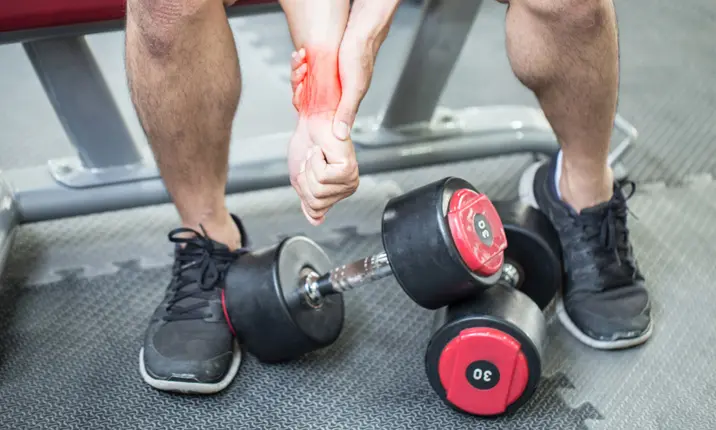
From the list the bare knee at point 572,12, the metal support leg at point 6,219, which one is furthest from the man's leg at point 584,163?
the metal support leg at point 6,219

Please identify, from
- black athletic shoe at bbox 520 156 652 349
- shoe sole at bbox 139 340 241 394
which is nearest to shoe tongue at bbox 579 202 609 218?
black athletic shoe at bbox 520 156 652 349

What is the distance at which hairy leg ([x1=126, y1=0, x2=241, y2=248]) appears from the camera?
2.72ft

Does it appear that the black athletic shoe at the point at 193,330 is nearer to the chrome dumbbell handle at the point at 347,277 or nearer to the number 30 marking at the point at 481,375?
the chrome dumbbell handle at the point at 347,277

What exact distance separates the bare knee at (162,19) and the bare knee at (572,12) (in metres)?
0.39

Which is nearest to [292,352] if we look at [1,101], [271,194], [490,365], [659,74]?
[490,365]

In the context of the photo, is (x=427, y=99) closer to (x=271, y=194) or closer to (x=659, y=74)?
(x=271, y=194)

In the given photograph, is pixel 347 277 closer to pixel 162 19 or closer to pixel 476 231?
pixel 476 231

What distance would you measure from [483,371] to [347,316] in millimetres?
291

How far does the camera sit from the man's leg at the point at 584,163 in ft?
2.90

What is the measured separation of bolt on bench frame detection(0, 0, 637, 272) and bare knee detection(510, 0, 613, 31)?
297mm

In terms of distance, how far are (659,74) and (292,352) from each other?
49.8 inches

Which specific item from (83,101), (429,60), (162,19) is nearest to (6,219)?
(83,101)

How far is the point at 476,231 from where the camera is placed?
785 millimetres

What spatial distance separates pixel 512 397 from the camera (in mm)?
875
